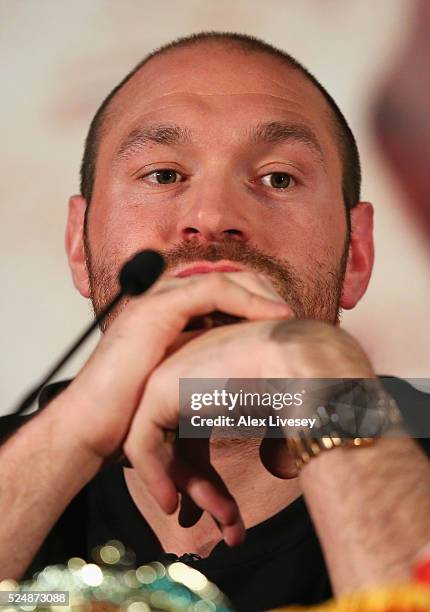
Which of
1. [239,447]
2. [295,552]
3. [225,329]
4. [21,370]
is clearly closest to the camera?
[225,329]

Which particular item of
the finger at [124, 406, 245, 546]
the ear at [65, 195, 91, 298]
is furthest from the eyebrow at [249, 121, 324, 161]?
the finger at [124, 406, 245, 546]

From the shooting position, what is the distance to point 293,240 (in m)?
1.70

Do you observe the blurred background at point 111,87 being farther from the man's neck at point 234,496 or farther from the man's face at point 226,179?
the man's neck at point 234,496

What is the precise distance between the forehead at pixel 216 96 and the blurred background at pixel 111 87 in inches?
5.0

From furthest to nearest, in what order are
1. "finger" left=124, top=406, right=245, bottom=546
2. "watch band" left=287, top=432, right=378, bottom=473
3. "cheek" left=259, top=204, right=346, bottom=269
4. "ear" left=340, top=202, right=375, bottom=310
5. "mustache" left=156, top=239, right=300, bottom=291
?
"ear" left=340, top=202, right=375, bottom=310 < "cheek" left=259, top=204, right=346, bottom=269 < "mustache" left=156, top=239, right=300, bottom=291 < "finger" left=124, top=406, right=245, bottom=546 < "watch band" left=287, top=432, right=378, bottom=473

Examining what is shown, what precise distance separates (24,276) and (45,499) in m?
0.89

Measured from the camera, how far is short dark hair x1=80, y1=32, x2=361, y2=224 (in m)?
1.95

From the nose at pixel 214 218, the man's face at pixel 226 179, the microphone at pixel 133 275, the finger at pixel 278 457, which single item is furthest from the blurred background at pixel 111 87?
the microphone at pixel 133 275

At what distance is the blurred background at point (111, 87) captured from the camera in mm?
2006

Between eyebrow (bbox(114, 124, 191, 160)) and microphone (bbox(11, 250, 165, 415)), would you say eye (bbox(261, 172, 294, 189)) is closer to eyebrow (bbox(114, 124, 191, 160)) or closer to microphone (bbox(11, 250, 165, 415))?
eyebrow (bbox(114, 124, 191, 160))

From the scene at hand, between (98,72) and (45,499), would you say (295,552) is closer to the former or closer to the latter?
(45,499)

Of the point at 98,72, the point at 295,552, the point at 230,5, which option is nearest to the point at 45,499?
the point at 295,552

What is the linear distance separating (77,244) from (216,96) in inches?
19.3

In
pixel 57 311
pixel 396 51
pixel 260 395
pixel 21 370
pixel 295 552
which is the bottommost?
pixel 295 552
